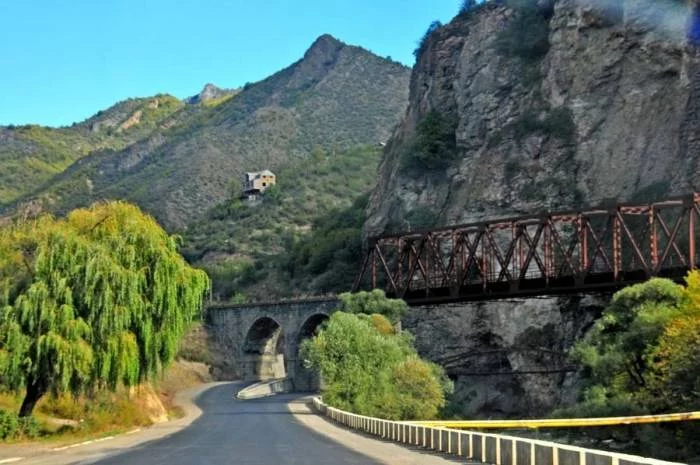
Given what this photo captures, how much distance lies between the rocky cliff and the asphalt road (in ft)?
103

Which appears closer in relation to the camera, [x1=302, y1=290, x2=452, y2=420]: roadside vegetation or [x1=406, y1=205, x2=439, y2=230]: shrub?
[x1=302, y1=290, x2=452, y2=420]: roadside vegetation

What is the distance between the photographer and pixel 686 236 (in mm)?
74562

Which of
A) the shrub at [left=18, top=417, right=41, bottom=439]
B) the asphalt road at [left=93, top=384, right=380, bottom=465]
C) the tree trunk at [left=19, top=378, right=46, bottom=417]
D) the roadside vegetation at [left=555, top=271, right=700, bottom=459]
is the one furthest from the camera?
the roadside vegetation at [left=555, top=271, right=700, bottom=459]

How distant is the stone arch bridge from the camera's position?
114m

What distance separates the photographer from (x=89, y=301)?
40312 millimetres

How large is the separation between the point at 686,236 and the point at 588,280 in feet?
26.1

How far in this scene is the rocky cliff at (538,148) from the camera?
81750 mm

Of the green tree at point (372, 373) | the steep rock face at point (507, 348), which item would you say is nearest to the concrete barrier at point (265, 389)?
the steep rock face at point (507, 348)

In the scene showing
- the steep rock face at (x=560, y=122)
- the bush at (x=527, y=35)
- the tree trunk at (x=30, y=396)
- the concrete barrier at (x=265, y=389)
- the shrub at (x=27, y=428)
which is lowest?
the concrete barrier at (x=265, y=389)

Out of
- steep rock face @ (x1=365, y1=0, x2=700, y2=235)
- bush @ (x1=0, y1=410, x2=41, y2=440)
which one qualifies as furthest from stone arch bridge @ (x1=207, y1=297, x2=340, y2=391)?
bush @ (x1=0, y1=410, x2=41, y2=440)

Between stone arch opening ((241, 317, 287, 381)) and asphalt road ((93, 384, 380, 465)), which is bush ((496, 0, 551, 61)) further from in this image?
asphalt road ((93, 384, 380, 465))

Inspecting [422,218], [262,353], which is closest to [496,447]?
[422,218]

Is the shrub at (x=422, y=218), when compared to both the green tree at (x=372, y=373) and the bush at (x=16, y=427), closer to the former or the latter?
the green tree at (x=372, y=373)

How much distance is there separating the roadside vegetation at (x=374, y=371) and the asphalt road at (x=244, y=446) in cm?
456
